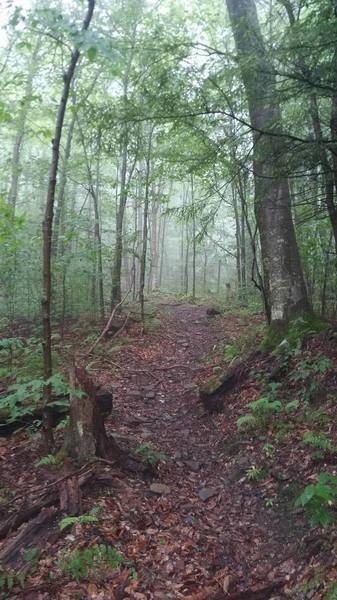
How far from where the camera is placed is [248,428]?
18.7 feet

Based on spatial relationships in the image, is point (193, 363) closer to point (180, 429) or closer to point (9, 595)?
point (180, 429)

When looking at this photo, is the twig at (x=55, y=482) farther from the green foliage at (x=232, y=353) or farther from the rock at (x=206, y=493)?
the green foliage at (x=232, y=353)

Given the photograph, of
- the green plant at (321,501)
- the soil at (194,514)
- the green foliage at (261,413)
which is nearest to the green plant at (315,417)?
the green foliage at (261,413)

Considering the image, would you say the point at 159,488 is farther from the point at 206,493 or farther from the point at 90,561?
the point at 90,561

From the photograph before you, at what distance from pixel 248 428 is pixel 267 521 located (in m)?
1.76

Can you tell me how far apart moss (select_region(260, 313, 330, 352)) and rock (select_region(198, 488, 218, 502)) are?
3.16m

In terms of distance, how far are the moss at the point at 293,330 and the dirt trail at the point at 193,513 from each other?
1.42 meters

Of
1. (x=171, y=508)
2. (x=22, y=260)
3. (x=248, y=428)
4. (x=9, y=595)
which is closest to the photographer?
(x=9, y=595)

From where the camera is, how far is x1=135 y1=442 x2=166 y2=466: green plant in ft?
16.5

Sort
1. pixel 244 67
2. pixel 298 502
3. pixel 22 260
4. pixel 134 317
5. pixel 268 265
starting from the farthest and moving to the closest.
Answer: pixel 134 317 → pixel 22 260 → pixel 268 265 → pixel 244 67 → pixel 298 502

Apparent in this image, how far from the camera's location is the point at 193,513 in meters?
4.29

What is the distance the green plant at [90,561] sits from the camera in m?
3.09

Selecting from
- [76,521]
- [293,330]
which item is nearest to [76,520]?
[76,521]

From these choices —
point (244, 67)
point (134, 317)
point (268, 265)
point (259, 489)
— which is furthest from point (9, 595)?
point (134, 317)
